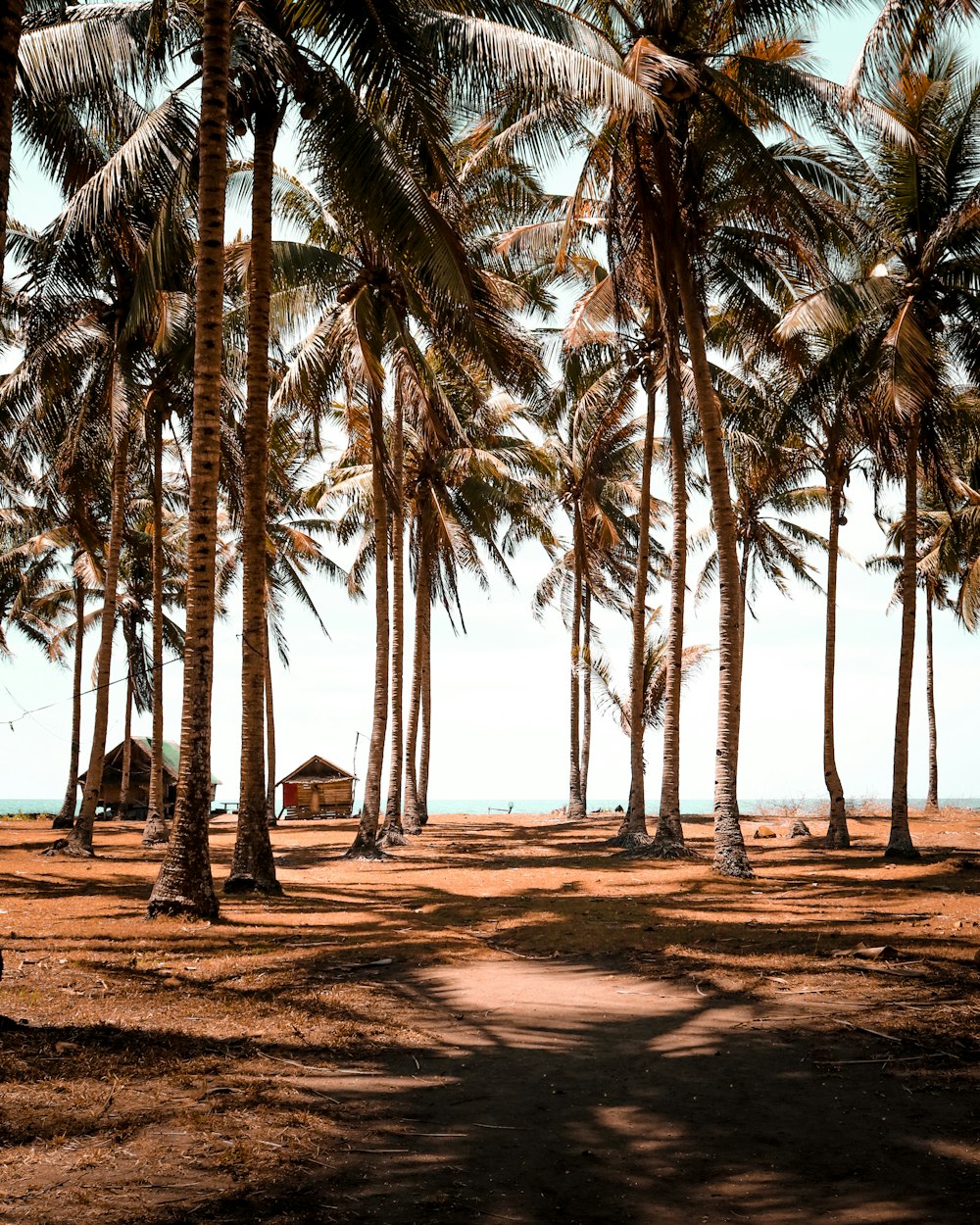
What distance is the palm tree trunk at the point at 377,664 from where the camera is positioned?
702 inches

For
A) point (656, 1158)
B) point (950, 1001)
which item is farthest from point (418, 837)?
point (656, 1158)

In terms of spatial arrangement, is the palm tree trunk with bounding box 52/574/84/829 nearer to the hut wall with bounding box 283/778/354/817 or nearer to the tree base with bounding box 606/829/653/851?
the hut wall with bounding box 283/778/354/817

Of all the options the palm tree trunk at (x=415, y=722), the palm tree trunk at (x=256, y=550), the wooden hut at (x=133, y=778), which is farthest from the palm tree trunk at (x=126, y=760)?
the palm tree trunk at (x=256, y=550)

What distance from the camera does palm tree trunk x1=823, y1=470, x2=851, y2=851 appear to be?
18.2 m

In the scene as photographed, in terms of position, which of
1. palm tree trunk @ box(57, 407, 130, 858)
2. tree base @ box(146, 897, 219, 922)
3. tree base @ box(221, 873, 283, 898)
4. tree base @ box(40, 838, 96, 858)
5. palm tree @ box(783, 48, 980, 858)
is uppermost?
palm tree @ box(783, 48, 980, 858)

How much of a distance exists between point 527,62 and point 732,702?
8.85 m

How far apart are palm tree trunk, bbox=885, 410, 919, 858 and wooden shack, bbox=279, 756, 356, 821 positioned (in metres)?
22.1

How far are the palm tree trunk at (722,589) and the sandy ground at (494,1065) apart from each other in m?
3.47

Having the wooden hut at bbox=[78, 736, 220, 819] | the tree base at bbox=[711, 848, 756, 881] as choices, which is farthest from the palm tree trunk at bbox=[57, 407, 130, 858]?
the wooden hut at bbox=[78, 736, 220, 819]

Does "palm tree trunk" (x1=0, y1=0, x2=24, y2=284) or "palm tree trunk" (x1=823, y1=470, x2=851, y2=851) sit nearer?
"palm tree trunk" (x1=0, y1=0, x2=24, y2=284)

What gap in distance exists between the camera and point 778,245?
16.0 metres

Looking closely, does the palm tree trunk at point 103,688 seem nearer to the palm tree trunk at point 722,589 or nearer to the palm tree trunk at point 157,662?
the palm tree trunk at point 157,662

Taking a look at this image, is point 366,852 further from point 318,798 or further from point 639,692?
point 318,798

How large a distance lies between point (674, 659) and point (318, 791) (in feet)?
63.6
